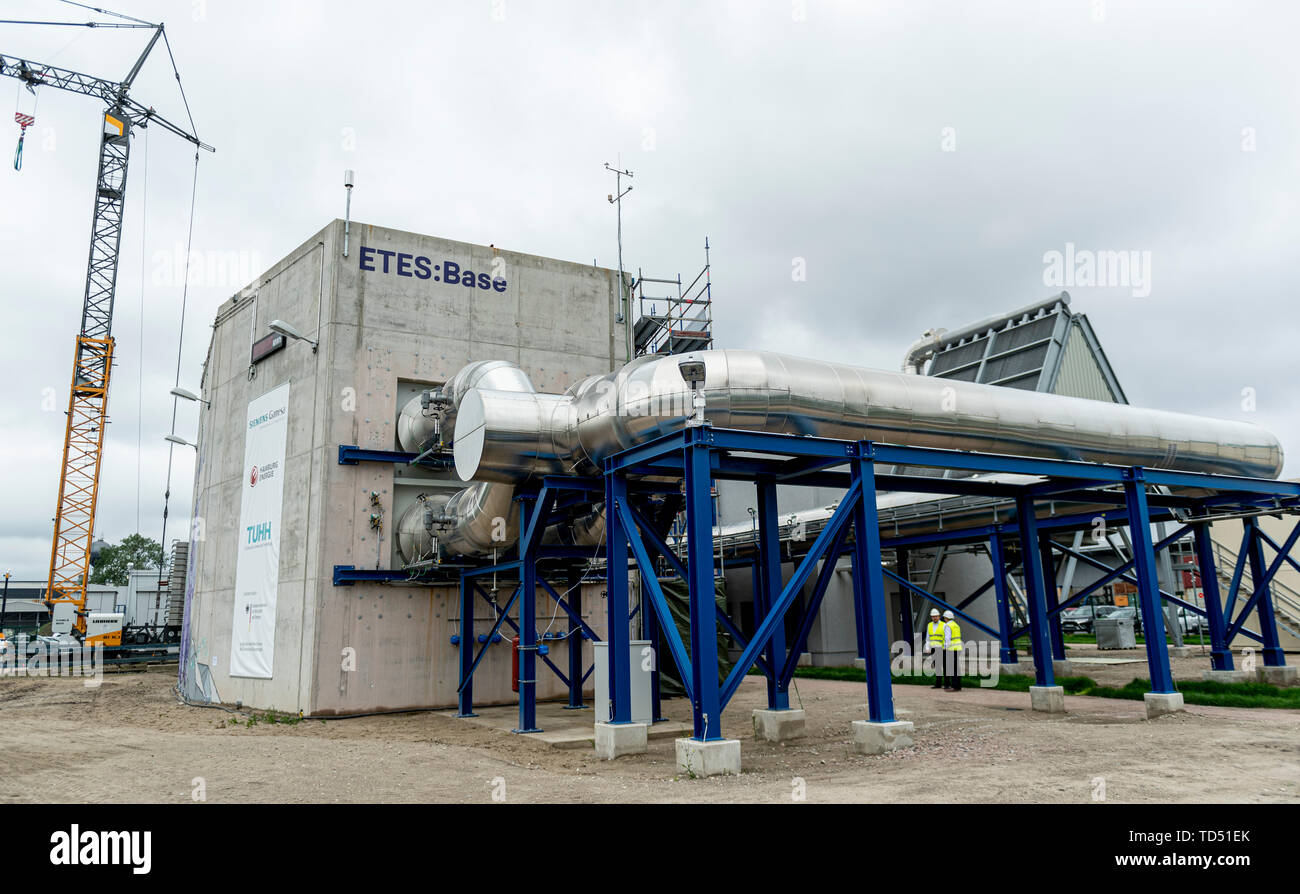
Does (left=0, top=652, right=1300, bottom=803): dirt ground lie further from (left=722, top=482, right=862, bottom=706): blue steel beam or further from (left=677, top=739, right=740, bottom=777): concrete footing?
(left=722, top=482, right=862, bottom=706): blue steel beam

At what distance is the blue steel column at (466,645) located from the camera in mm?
15953

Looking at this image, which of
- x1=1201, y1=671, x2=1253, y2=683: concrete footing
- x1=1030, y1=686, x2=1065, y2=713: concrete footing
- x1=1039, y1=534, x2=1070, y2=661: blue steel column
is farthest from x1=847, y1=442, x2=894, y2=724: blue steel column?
x1=1201, y1=671, x2=1253, y2=683: concrete footing

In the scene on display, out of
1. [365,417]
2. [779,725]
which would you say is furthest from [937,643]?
[365,417]

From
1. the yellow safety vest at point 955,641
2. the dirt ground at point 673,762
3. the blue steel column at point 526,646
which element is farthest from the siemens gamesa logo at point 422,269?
the yellow safety vest at point 955,641

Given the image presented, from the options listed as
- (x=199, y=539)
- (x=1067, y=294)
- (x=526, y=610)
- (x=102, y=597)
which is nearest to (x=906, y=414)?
(x=526, y=610)

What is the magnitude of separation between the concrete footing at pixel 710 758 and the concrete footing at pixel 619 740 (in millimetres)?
1672

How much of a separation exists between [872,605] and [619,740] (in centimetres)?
360

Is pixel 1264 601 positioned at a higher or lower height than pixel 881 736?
higher

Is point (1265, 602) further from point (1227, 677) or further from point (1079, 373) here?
point (1079, 373)

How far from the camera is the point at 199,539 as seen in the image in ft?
72.5

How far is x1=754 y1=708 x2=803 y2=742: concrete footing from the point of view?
37.3 ft

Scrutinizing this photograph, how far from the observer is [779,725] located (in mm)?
11375

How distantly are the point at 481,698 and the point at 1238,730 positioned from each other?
1293 cm
